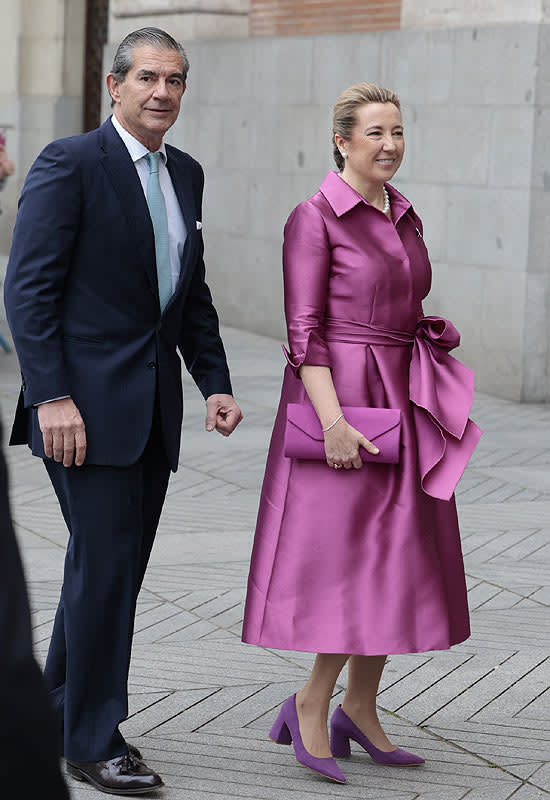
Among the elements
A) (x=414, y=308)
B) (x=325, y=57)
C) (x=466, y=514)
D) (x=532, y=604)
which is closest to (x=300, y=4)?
→ (x=325, y=57)

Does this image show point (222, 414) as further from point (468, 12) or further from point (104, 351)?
point (468, 12)

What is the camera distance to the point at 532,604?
5.77 meters

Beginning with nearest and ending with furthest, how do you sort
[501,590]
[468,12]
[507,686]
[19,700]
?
[19,700], [507,686], [501,590], [468,12]

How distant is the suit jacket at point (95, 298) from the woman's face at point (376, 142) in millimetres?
461

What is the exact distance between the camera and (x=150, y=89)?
12.7ft

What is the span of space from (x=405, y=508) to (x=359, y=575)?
0.21 meters

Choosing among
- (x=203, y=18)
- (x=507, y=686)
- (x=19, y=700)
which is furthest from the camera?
(x=203, y=18)

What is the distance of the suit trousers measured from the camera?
3.89 metres

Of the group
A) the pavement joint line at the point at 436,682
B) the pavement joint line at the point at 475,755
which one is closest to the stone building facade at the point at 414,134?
the pavement joint line at the point at 436,682

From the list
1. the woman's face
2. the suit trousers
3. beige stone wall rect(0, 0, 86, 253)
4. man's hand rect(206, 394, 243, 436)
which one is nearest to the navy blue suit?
the suit trousers

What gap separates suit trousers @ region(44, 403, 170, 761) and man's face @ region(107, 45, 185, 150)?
2.84 feet

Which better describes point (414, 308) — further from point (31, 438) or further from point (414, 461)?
point (31, 438)

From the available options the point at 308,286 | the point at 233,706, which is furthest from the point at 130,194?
the point at 233,706

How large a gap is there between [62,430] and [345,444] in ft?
2.35
